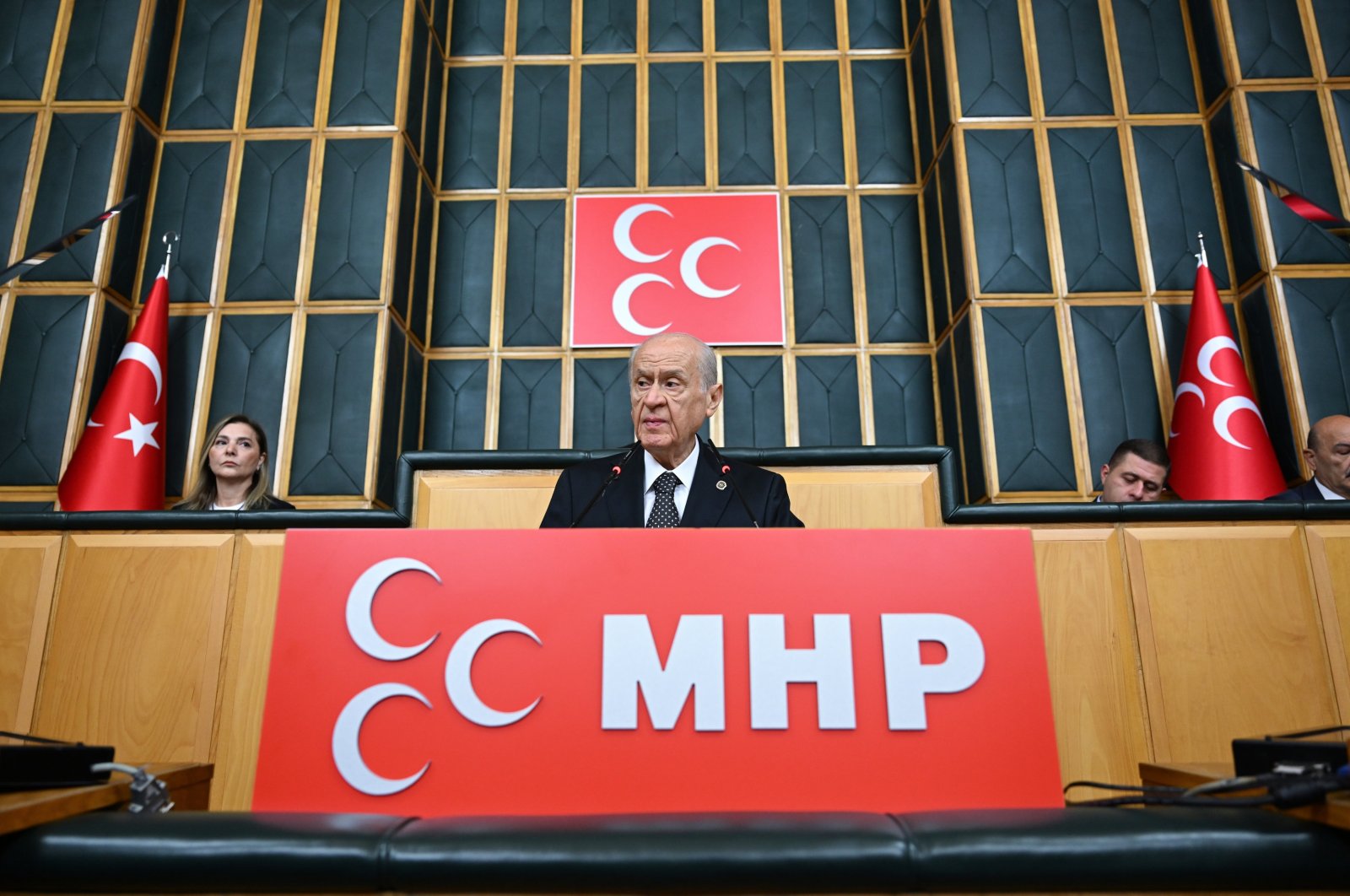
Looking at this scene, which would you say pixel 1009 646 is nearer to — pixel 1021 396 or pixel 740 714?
pixel 740 714

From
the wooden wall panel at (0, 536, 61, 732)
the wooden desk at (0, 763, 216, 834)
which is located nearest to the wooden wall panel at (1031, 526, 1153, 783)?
the wooden desk at (0, 763, 216, 834)

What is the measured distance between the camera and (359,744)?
999 mm

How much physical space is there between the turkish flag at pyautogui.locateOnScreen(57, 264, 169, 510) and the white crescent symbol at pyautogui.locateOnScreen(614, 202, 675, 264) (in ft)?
6.74

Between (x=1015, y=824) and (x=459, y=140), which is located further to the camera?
(x=459, y=140)

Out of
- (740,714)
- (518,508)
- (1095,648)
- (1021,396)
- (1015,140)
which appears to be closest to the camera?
(740,714)

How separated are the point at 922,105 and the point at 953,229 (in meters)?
0.84

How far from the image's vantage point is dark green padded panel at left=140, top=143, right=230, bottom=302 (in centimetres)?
412

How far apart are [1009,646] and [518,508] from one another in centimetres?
142

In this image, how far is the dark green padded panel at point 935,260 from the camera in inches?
168

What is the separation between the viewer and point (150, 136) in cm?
424

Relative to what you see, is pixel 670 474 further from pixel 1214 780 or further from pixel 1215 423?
pixel 1215 423

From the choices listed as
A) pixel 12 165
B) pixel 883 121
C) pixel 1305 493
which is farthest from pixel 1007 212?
pixel 12 165

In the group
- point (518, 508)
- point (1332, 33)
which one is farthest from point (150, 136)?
point (1332, 33)

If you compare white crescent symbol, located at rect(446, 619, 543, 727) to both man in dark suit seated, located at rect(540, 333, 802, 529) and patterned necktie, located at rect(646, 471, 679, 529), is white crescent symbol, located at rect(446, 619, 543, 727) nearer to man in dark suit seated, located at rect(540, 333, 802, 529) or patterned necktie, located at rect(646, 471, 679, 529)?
man in dark suit seated, located at rect(540, 333, 802, 529)
